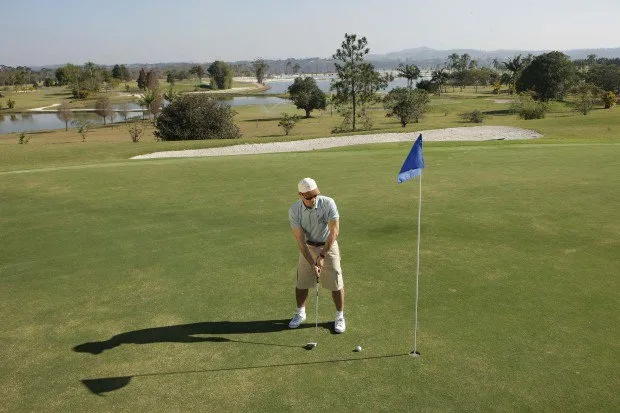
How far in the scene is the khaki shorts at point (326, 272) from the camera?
6.79 m

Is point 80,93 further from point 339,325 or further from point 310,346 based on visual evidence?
point 310,346

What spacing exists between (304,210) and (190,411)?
288 cm

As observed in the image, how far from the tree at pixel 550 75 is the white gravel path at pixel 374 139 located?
161 ft

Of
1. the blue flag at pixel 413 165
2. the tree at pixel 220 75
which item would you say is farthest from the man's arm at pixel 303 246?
the tree at pixel 220 75

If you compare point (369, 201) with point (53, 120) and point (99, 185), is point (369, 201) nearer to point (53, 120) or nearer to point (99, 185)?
point (99, 185)

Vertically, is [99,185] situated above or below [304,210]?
below

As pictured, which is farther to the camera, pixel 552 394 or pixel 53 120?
pixel 53 120

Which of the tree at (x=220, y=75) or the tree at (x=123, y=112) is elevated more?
the tree at (x=220, y=75)

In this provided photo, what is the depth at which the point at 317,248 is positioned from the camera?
6.87 metres

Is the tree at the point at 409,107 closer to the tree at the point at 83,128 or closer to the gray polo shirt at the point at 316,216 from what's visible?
the tree at the point at 83,128

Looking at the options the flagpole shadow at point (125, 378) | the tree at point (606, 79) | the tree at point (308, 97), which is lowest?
the flagpole shadow at point (125, 378)

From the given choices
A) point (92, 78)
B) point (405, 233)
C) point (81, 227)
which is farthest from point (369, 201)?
point (92, 78)

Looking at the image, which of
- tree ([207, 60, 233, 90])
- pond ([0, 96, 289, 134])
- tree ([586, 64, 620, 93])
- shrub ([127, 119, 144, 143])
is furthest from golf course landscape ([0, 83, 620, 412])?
tree ([207, 60, 233, 90])

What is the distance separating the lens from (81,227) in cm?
1134
